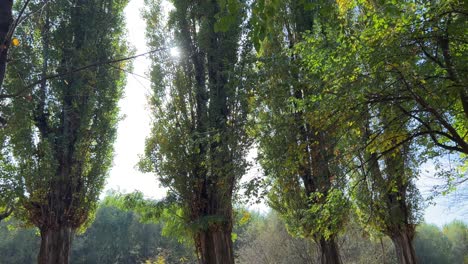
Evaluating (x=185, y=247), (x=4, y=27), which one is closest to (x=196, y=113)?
(x=4, y=27)

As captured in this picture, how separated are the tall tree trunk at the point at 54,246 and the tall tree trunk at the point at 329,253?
6.65 metres

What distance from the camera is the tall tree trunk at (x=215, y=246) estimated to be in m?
9.09

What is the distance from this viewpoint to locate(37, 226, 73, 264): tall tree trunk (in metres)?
9.55

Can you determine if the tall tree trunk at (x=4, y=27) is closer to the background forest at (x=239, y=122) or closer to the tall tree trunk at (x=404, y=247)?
the background forest at (x=239, y=122)

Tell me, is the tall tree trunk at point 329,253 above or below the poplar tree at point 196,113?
below

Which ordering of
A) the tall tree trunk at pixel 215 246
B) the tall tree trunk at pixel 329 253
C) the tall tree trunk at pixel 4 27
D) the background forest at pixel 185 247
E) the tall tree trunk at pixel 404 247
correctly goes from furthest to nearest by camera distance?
1. the background forest at pixel 185 247
2. the tall tree trunk at pixel 404 247
3. the tall tree trunk at pixel 215 246
4. the tall tree trunk at pixel 329 253
5. the tall tree trunk at pixel 4 27

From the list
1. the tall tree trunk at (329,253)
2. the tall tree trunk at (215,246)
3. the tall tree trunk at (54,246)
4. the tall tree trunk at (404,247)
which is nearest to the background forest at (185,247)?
the tall tree trunk at (404,247)

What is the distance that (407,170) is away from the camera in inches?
229

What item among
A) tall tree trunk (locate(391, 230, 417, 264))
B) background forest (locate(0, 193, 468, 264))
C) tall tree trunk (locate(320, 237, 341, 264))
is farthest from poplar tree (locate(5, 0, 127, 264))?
background forest (locate(0, 193, 468, 264))

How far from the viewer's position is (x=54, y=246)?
962 cm

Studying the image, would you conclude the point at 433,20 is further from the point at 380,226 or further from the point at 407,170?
the point at 380,226

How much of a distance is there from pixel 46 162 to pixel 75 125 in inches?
57.7

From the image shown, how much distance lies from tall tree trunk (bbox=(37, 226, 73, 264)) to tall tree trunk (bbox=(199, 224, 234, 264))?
12.1 ft

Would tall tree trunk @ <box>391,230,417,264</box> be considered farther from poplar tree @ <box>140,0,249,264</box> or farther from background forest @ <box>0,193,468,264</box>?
background forest @ <box>0,193,468,264</box>
